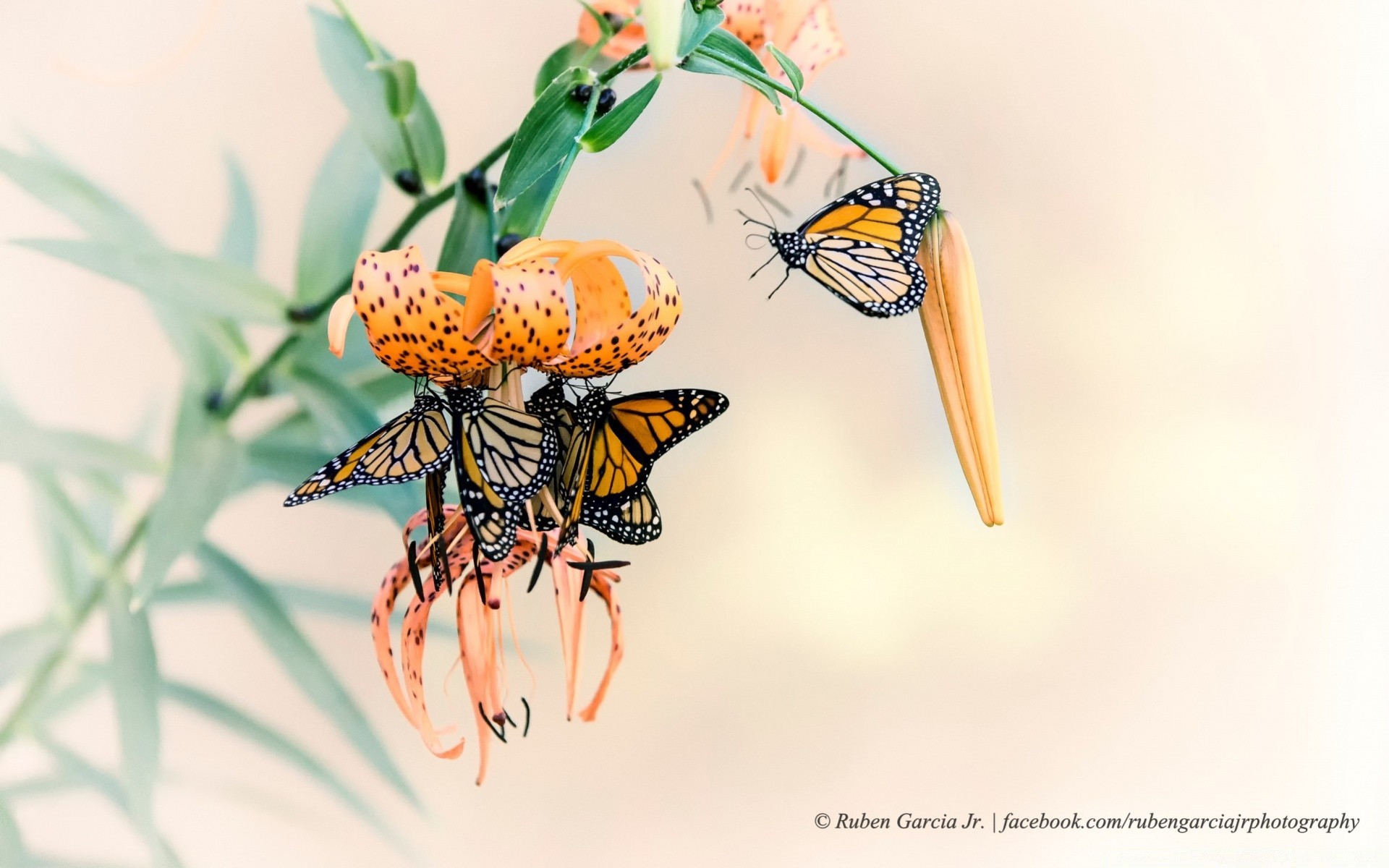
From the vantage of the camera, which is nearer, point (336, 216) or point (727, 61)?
point (727, 61)

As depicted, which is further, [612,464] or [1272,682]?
[1272,682]

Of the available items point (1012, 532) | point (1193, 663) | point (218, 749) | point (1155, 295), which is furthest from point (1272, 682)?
point (218, 749)

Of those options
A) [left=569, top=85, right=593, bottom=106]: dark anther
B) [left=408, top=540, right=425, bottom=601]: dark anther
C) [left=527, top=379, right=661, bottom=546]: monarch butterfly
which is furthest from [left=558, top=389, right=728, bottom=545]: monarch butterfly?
[left=569, top=85, right=593, bottom=106]: dark anther

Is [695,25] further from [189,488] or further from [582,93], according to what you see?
[189,488]

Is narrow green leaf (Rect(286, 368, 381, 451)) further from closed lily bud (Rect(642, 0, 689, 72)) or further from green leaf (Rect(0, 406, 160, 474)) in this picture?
closed lily bud (Rect(642, 0, 689, 72))

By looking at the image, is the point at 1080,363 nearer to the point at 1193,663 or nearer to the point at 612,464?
the point at 1193,663

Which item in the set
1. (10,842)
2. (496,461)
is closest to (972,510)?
(496,461)
